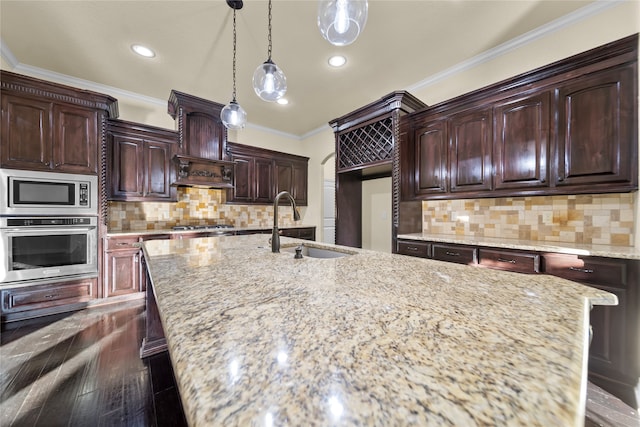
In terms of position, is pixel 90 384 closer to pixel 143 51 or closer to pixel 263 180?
pixel 143 51

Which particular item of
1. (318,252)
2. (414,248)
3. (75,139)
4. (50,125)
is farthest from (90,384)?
(414,248)

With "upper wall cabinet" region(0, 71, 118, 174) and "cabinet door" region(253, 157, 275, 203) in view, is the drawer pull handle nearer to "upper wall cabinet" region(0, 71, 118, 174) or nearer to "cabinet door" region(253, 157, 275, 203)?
"cabinet door" region(253, 157, 275, 203)

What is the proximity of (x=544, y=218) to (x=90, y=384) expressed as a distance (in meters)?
3.73

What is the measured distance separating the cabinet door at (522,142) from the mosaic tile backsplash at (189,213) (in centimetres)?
359

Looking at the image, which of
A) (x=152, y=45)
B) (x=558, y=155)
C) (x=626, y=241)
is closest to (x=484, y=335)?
(x=558, y=155)

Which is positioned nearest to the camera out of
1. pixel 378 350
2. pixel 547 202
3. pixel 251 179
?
pixel 378 350

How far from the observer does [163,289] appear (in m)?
0.80

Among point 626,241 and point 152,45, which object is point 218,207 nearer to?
point 152,45

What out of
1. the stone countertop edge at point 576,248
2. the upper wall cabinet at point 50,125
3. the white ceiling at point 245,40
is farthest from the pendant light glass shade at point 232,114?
the stone countertop edge at point 576,248

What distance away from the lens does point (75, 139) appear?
2.78 m

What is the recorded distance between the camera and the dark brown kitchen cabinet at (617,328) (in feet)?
5.07

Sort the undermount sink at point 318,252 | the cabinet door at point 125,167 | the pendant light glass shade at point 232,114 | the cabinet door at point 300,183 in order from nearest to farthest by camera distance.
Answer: the undermount sink at point 318,252
the pendant light glass shade at point 232,114
the cabinet door at point 125,167
the cabinet door at point 300,183

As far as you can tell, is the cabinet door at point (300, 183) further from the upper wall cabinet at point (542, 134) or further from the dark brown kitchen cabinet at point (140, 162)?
the upper wall cabinet at point (542, 134)

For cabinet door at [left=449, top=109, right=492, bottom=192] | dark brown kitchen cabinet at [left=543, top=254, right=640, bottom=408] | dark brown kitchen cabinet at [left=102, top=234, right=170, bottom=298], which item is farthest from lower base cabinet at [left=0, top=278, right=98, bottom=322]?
dark brown kitchen cabinet at [left=543, top=254, right=640, bottom=408]
